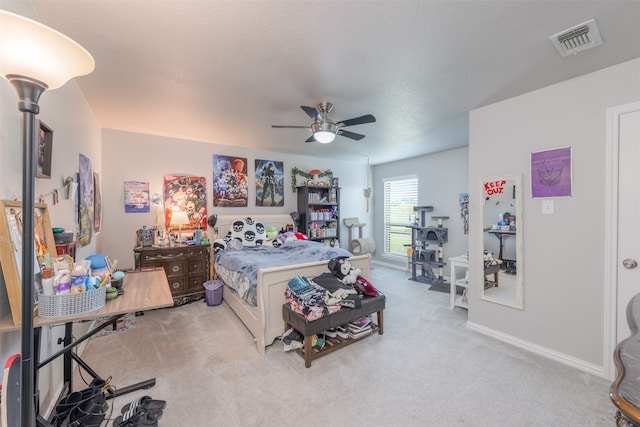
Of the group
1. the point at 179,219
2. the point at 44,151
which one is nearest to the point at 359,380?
the point at 44,151

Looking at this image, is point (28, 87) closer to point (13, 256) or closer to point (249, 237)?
point (13, 256)

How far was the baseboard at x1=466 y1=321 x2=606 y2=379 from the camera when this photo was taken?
6.95 ft

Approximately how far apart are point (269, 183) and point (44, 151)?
137 inches

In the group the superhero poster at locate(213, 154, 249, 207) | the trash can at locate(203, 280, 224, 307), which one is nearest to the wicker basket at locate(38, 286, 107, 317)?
the trash can at locate(203, 280, 224, 307)

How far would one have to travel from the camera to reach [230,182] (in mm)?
4551

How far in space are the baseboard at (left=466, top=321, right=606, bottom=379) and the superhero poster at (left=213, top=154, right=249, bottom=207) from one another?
398 centimetres

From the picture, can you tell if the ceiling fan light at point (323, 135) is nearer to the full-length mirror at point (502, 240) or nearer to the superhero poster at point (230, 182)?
the full-length mirror at point (502, 240)

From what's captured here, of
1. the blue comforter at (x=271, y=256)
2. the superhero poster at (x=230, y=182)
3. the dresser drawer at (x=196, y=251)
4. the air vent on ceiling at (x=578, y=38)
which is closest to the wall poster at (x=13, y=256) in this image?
the blue comforter at (x=271, y=256)

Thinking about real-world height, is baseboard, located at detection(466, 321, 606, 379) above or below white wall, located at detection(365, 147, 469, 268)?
below

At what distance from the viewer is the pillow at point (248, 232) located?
13.6 feet

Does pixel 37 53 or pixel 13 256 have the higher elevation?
pixel 37 53

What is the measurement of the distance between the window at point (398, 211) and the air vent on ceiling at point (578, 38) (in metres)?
3.74

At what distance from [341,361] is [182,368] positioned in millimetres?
1407

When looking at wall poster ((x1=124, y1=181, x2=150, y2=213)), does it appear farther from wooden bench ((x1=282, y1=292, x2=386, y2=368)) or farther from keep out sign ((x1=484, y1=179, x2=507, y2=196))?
keep out sign ((x1=484, y1=179, x2=507, y2=196))
